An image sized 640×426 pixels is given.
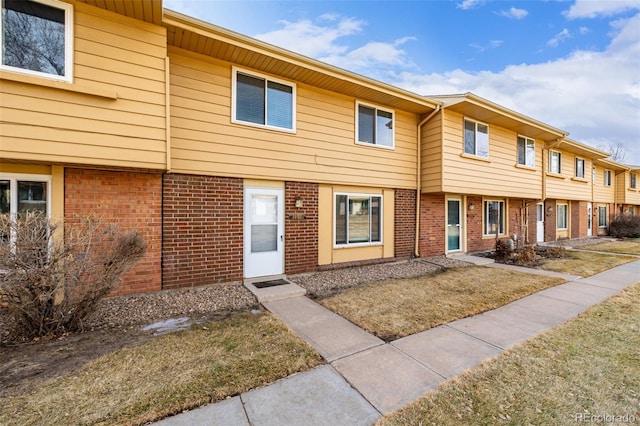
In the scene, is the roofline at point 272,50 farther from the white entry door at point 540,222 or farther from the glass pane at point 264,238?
the white entry door at point 540,222

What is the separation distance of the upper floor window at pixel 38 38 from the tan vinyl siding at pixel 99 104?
0.54 feet

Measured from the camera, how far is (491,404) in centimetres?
223

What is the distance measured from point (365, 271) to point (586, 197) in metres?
16.0

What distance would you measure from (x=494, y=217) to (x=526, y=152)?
123 inches

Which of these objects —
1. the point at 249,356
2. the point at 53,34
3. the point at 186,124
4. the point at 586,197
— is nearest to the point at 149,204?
the point at 186,124

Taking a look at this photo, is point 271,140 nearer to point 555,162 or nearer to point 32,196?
→ point 32,196

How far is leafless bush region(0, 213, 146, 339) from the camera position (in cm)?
297

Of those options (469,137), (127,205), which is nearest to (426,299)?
(127,205)

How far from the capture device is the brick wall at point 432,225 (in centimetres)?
887

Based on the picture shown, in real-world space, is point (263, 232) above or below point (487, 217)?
below

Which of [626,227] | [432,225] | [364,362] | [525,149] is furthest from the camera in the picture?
[626,227]

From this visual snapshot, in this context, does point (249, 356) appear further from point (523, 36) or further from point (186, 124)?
point (523, 36)

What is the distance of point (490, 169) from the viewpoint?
960 centimetres

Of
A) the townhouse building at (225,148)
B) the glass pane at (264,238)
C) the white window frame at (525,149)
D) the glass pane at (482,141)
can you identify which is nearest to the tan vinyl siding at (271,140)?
the townhouse building at (225,148)
